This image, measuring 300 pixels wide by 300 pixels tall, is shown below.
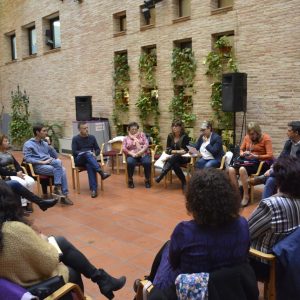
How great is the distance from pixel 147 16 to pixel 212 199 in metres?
7.04

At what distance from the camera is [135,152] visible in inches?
257

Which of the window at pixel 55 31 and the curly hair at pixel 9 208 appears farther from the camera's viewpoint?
the window at pixel 55 31

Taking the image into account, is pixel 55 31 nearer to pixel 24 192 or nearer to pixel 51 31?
pixel 51 31

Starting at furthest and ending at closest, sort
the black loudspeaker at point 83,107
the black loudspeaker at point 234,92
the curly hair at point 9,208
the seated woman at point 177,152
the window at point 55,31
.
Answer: the window at point 55,31
the black loudspeaker at point 83,107
the black loudspeaker at point 234,92
the seated woman at point 177,152
the curly hair at point 9,208

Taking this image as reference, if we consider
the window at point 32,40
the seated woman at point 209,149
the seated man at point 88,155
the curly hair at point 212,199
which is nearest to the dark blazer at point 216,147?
the seated woman at point 209,149

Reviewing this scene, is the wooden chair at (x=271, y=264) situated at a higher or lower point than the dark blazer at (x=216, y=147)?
lower

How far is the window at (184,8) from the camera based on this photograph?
7551 millimetres

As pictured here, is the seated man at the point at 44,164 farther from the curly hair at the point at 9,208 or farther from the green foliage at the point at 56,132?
the green foliage at the point at 56,132

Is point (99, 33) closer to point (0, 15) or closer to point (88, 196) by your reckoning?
point (88, 196)

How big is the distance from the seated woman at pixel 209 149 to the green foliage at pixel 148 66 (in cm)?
278

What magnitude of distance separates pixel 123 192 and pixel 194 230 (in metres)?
4.33

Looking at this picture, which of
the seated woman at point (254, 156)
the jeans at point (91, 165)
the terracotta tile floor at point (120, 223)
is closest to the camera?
the terracotta tile floor at point (120, 223)

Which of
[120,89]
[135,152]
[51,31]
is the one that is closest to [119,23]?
[120,89]

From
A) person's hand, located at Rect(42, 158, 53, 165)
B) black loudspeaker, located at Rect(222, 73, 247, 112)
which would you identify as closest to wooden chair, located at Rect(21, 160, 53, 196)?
person's hand, located at Rect(42, 158, 53, 165)
